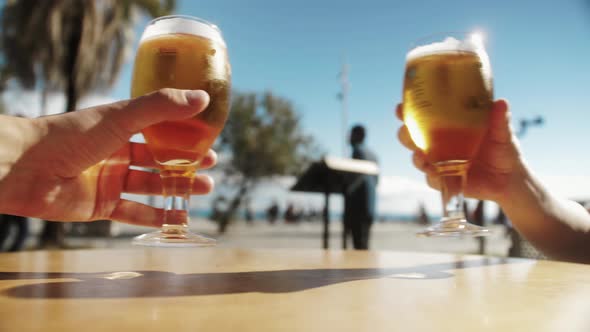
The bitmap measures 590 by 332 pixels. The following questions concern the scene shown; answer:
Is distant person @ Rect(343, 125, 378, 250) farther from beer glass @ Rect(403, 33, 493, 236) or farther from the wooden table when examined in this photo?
the wooden table

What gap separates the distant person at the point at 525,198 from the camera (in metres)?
1.48

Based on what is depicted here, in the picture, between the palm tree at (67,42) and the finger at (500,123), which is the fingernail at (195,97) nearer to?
the finger at (500,123)

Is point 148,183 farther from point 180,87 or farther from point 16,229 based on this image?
point 16,229

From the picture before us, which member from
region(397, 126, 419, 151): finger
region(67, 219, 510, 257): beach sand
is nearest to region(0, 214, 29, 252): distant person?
region(67, 219, 510, 257): beach sand

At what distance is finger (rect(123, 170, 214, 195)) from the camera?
5.07ft

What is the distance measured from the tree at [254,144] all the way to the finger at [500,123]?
18.2 metres

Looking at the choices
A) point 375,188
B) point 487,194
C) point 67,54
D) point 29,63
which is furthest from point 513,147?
point 29,63

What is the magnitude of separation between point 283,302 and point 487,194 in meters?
1.21

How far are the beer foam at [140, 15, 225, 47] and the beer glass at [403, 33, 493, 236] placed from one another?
0.64 metres

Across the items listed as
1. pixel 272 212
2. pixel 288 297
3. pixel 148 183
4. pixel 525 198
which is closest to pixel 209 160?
pixel 148 183

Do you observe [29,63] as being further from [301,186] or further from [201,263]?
[201,263]

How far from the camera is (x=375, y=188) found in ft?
20.2

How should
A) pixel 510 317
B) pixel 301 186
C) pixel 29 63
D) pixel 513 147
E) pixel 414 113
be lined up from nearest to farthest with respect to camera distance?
pixel 510 317 → pixel 414 113 → pixel 513 147 → pixel 301 186 → pixel 29 63

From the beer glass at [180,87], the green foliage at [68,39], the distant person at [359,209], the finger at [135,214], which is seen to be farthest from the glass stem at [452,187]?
the green foliage at [68,39]
